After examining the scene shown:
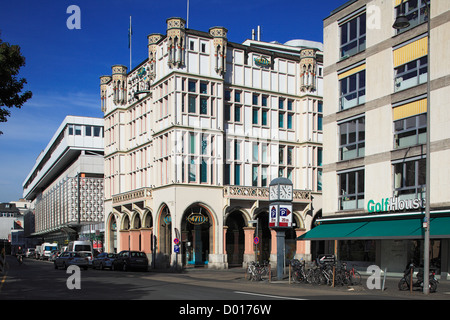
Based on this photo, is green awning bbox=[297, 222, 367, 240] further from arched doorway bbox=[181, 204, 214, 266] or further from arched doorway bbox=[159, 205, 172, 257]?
arched doorway bbox=[159, 205, 172, 257]

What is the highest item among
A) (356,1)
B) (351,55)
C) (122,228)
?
(356,1)

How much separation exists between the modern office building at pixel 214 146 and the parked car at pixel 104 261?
364 centimetres

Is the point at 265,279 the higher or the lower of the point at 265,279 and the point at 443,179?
the lower

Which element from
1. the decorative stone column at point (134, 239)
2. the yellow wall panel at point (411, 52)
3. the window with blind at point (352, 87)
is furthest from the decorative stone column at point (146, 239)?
the yellow wall panel at point (411, 52)

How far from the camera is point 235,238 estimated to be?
46281mm

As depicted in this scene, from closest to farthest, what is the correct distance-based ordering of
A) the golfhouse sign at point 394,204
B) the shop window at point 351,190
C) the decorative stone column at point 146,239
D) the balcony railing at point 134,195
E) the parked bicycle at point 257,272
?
the golfhouse sign at point 394,204
the parked bicycle at point 257,272
the shop window at point 351,190
the balcony railing at point 134,195
the decorative stone column at point 146,239

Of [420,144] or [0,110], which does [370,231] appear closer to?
[420,144]

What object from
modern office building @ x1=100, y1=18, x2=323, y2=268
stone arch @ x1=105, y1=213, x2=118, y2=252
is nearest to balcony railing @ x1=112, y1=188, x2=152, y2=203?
modern office building @ x1=100, y1=18, x2=323, y2=268

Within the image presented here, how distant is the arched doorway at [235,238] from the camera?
4597 centimetres

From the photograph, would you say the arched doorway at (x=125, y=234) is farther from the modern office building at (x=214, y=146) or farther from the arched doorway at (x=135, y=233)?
the arched doorway at (x=135, y=233)

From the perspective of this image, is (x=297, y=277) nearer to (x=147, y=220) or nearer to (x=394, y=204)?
(x=394, y=204)

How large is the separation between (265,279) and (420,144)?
10549 millimetres

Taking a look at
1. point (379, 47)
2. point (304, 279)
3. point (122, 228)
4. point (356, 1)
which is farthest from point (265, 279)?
point (122, 228)
